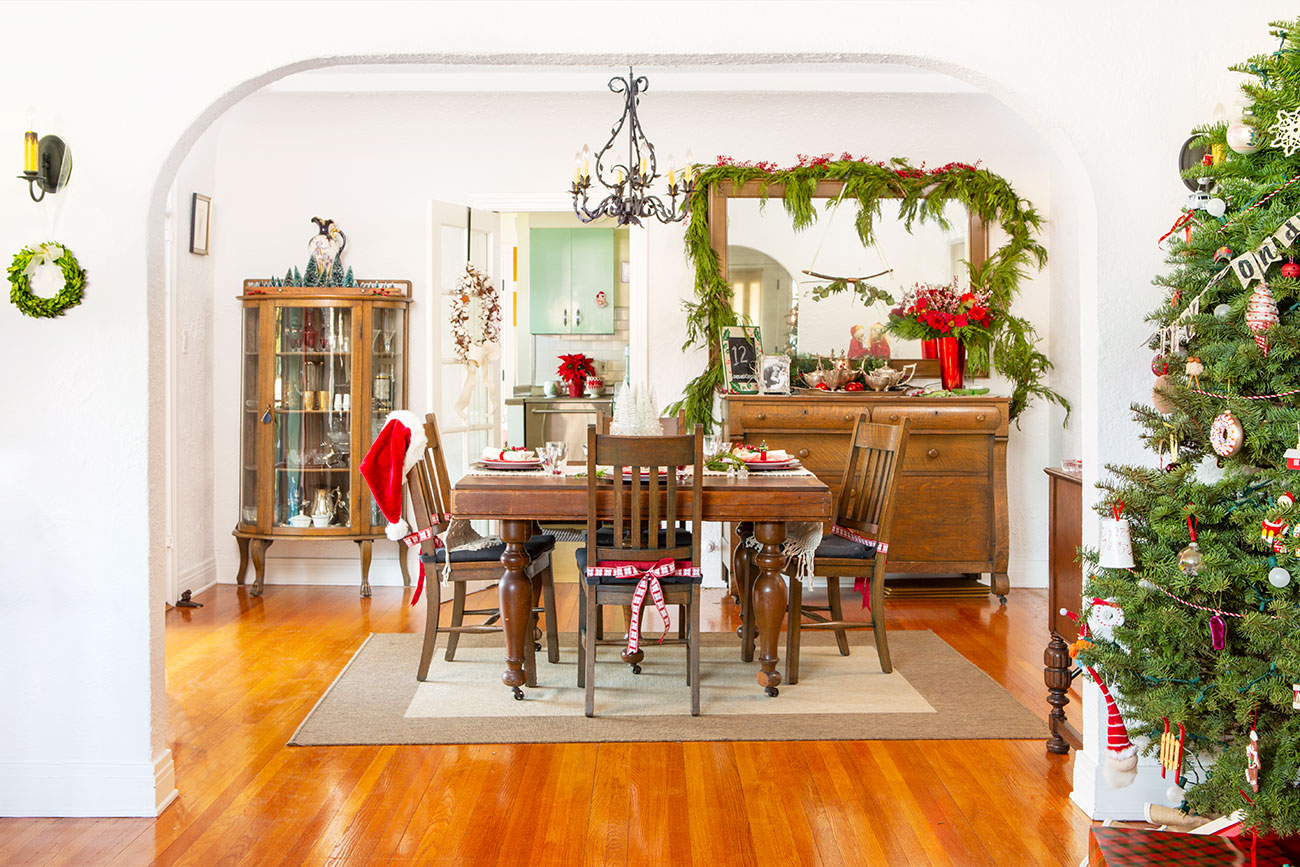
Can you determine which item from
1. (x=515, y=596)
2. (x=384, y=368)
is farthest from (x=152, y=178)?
(x=384, y=368)

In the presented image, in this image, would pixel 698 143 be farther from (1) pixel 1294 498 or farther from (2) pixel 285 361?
(1) pixel 1294 498

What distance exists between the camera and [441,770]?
304 centimetres

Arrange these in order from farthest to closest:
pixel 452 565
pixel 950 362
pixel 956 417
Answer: pixel 950 362
pixel 956 417
pixel 452 565

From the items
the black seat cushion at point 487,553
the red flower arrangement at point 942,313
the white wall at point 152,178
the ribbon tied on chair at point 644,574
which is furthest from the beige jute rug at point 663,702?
the red flower arrangement at point 942,313

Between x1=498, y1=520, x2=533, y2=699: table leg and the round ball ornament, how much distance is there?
6.87 ft

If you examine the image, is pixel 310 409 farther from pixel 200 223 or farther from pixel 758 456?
pixel 758 456

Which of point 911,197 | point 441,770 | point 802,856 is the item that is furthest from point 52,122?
point 911,197

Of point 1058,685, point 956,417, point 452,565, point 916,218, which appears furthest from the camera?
point 916,218

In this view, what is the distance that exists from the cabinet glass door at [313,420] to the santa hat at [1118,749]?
12.9 feet

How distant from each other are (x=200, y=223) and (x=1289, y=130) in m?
4.89

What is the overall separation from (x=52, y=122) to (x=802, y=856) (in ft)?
8.68

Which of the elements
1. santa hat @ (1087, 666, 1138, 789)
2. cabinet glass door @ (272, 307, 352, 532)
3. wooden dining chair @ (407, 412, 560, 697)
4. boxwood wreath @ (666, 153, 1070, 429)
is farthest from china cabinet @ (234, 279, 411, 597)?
santa hat @ (1087, 666, 1138, 789)

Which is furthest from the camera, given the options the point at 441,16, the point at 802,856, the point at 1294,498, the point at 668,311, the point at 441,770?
the point at 668,311

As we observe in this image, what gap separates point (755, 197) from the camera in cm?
561
